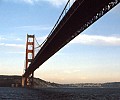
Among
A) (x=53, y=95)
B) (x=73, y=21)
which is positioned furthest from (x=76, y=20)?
(x=53, y=95)

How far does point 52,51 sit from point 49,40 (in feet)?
19.4

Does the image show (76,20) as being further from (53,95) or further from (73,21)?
(53,95)

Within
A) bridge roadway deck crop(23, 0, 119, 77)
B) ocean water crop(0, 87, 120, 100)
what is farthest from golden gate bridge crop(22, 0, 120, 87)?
ocean water crop(0, 87, 120, 100)

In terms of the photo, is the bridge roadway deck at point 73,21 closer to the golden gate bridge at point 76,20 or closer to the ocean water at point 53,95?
the golden gate bridge at point 76,20

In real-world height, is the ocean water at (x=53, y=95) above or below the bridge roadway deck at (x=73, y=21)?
below

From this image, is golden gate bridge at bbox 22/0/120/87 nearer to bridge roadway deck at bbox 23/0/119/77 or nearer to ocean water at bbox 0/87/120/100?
bridge roadway deck at bbox 23/0/119/77

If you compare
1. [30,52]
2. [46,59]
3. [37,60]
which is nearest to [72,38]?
[46,59]

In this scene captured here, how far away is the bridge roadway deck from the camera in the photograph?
25.1m

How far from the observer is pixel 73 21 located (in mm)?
30016

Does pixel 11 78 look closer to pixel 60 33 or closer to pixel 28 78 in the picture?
pixel 28 78

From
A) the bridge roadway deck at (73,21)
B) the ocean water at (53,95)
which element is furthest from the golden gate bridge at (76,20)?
the ocean water at (53,95)

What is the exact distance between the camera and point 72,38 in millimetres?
36781

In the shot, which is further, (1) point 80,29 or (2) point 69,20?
(1) point 80,29

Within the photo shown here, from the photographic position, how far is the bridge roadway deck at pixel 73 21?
82.2 ft
